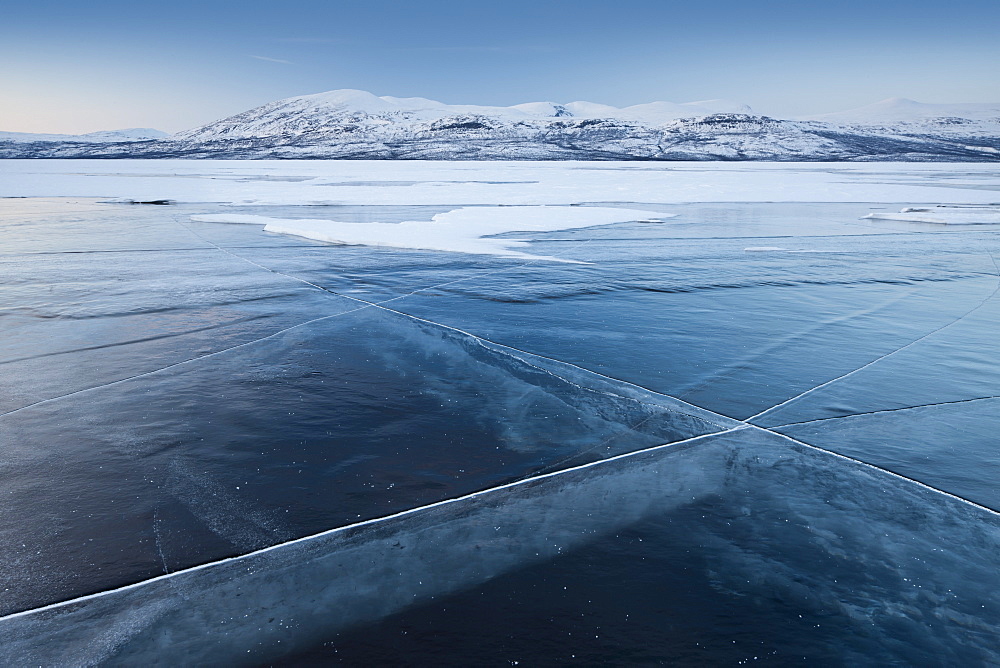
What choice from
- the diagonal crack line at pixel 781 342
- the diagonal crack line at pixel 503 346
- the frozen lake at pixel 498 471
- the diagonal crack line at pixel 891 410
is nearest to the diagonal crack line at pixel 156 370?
the frozen lake at pixel 498 471

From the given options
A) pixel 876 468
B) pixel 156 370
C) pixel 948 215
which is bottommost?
pixel 876 468

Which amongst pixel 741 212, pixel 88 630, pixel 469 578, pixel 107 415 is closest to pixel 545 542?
pixel 469 578

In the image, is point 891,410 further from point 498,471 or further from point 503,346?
point 503,346

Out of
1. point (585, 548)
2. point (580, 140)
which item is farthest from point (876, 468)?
point (580, 140)

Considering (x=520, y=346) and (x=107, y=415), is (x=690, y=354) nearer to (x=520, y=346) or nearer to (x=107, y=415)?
(x=520, y=346)

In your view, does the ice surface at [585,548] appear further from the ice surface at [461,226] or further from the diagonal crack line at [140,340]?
the ice surface at [461,226]

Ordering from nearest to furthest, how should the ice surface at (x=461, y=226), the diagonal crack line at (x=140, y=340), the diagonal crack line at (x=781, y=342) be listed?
the diagonal crack line at (x=781, y=342) → the diagonal crack line at (x=140, y=340) → the ice surface at (x=461, y=226)
